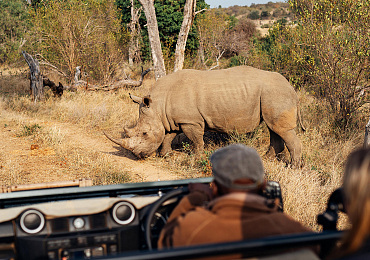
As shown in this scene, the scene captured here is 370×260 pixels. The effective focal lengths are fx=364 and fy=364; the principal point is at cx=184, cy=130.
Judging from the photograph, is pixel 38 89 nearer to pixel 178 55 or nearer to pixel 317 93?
pixel 178 55

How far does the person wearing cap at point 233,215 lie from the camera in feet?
5.86

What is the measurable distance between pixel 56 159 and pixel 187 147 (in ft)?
9.20

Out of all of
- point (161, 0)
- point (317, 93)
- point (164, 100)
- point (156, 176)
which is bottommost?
point (156, 176)

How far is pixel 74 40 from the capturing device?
48.9 ft

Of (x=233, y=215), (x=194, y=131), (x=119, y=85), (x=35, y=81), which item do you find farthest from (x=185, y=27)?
(x=233, y=215)

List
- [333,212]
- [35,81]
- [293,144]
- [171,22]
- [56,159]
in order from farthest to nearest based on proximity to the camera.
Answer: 1. [171,22]
2. [35,81]
3. [56,159]
4. [293,144]
5. [333,212]

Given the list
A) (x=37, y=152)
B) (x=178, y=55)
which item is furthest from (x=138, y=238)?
(x=178, y=55)

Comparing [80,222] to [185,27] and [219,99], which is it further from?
[185,27]

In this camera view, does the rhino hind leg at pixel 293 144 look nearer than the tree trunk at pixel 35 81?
Yes

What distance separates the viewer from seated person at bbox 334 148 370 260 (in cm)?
129

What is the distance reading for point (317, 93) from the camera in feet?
32.5

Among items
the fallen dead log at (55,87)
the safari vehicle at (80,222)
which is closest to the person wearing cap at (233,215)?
the safari vehicle at (80,222)

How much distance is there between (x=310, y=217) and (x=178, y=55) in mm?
9117

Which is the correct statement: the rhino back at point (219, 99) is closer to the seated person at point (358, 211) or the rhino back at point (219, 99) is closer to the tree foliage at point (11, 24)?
the seated person at point (358, 211)
